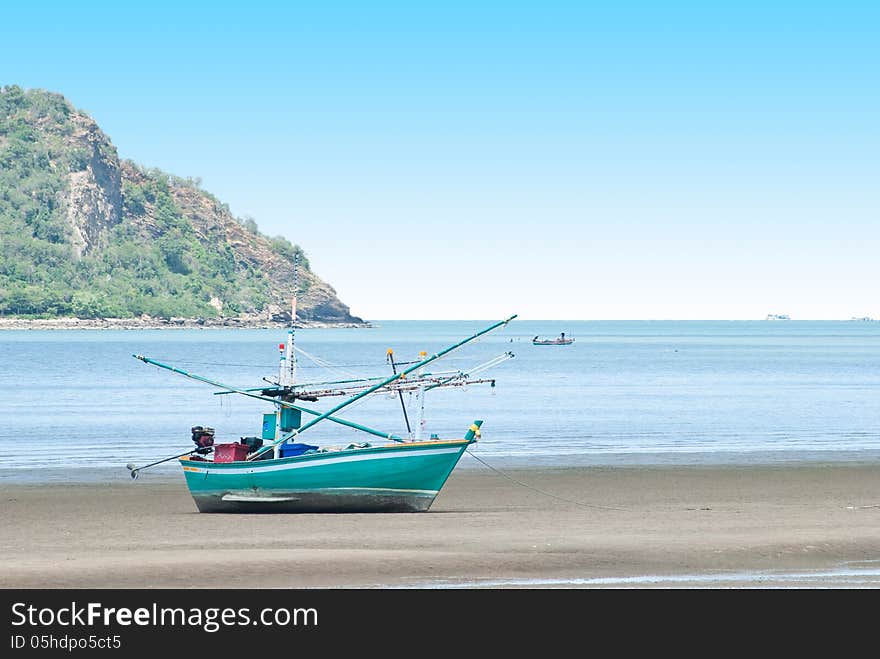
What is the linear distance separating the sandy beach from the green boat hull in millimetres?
483

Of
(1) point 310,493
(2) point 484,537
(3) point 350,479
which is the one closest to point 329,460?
(3) point 350,479

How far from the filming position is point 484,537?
90.2 ft

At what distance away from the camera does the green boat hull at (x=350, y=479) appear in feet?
103

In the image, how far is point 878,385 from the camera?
103500mm

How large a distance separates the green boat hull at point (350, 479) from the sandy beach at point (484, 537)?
483mm

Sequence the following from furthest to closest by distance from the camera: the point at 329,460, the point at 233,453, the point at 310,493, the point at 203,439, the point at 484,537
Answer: the point at 203,439
the point at 233,453
the point at 310,493
the point at 329,460
the point at 484,537

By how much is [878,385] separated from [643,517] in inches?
3059

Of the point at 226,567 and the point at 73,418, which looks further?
the point at 73,418

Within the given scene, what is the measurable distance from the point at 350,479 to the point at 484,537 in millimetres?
5028

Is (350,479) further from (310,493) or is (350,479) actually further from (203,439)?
(203,439)

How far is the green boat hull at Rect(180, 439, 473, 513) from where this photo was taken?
1236 inches

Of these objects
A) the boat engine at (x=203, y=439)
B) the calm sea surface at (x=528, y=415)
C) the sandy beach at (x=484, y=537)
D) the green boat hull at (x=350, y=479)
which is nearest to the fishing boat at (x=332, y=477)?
the green boat hull at (x=350, y=479)
